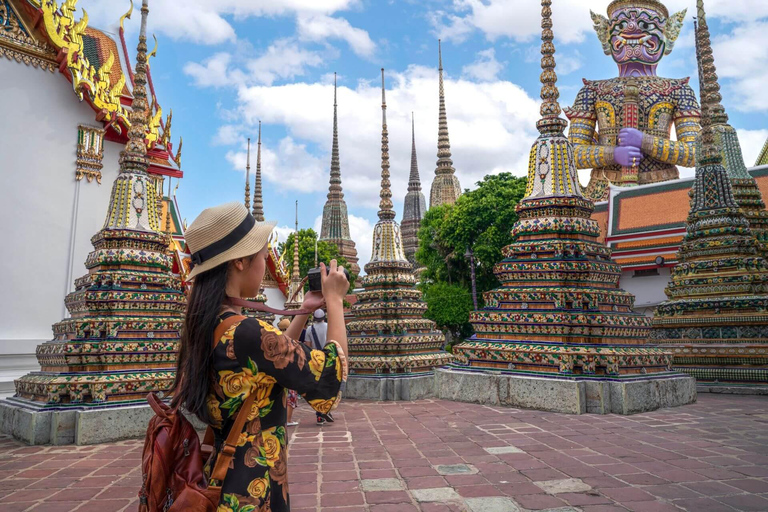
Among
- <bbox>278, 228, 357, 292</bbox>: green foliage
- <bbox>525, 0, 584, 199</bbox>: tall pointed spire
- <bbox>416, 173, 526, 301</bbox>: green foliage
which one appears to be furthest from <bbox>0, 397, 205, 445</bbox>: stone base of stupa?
<bbox>278, 228, 357, 292</bbox>: green foliage

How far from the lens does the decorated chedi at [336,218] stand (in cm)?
4641

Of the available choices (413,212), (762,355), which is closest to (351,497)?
(762,355)

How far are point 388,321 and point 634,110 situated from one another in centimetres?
1824

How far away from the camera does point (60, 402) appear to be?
18.0ft

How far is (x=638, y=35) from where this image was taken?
2317 cm

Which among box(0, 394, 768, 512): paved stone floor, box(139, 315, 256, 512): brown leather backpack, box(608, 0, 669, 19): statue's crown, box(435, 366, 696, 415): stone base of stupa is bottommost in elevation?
box(0, 394, 768, 512): paved stone floor

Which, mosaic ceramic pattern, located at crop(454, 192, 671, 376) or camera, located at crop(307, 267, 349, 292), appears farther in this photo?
mosaic ceramic pattern, located at crop(454, 192, 671, 376)

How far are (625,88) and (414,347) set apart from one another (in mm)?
18302

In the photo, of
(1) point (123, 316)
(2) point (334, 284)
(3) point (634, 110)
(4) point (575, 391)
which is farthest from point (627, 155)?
(2) point (334, 284)

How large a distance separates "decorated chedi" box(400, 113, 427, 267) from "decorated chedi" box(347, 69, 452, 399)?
37.3 meters

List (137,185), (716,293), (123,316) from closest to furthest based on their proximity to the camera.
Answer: (123,316), (137,185), (716,293)

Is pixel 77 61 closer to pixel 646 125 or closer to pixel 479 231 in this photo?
pixel 479 231

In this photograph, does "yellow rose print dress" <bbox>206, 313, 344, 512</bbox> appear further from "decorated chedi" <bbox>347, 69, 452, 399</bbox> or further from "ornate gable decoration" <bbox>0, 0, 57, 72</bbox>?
"ornate gable decoration" <bbox>0, 0, 57, 72</bbox>

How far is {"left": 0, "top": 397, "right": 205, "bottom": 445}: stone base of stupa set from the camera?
17.4 ft
